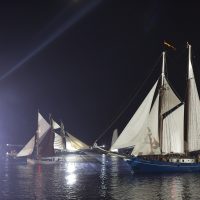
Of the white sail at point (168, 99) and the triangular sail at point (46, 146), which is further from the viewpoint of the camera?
the triangular sail at point (46, 146)

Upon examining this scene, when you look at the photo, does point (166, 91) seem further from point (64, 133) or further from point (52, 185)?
point (64, 133)

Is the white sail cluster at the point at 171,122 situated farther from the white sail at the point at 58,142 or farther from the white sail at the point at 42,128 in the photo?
the white sail at the point at 58,142

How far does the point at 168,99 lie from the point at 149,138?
26.7 ft

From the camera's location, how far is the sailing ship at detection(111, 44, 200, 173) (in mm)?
84312

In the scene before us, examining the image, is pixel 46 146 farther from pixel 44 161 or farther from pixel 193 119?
pixel 193 119

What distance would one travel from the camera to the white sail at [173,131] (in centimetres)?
8581

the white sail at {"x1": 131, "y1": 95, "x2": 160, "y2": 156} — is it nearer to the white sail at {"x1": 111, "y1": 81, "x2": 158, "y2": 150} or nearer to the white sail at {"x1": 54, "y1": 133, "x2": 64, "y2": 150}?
the white sail at {"x1": 111, "y1": 81, "x2": 158, "y2": 150}

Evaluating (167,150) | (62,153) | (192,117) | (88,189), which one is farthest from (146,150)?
(62,153)

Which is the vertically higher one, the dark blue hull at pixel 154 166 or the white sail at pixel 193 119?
the white sail at pixel 193 119

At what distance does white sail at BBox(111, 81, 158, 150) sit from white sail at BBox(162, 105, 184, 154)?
5.41 meters

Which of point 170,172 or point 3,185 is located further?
point 170,172

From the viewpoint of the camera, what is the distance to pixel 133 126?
266 ft

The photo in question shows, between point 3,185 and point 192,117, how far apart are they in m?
36.2

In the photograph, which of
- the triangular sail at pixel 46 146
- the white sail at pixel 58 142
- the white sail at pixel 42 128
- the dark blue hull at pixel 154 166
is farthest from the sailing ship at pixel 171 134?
the white sail at pixel 58 142
